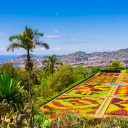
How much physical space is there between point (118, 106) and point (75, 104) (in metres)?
5.03

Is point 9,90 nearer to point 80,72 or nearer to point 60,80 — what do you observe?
point 60,80

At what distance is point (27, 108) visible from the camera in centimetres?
448

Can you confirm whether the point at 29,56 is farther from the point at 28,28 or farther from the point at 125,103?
the point at 125,103

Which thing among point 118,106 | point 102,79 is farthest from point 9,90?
point 102,79

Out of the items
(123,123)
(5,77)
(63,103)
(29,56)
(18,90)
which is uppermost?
(29,56)

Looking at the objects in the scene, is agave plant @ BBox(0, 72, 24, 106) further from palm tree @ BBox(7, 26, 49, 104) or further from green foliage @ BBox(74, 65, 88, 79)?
green foliage @ BBox(74, 65, 88, 79)

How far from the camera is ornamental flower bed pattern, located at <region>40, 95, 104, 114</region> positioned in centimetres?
1987

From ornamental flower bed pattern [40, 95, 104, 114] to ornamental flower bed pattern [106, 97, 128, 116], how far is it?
154 cm

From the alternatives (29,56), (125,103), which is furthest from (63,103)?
(29,56)

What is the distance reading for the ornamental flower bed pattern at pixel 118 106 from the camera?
17.8 m

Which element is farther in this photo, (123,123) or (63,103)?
(63,103)

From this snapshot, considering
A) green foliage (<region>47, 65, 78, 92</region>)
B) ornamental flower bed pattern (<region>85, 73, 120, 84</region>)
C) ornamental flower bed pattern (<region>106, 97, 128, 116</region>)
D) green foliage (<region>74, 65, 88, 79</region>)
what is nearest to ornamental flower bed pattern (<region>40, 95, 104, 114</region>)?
ornamental flower bed pattern (<region>106, 97, 128, 116</region>)

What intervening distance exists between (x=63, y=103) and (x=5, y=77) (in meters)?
14.0

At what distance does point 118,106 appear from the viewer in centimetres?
2003
